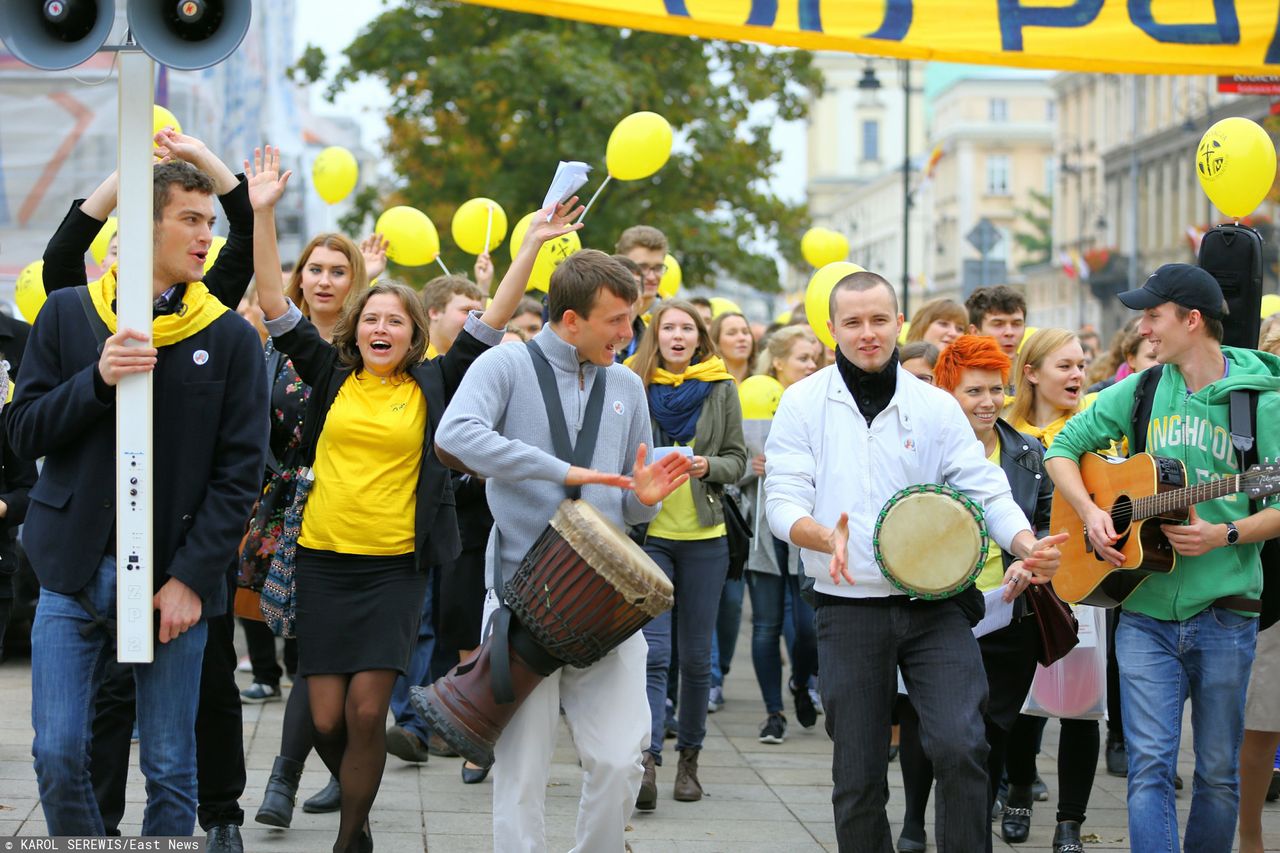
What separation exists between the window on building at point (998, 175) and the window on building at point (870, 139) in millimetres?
37368

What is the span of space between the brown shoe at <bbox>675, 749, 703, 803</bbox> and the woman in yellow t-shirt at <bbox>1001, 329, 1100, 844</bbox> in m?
1.36

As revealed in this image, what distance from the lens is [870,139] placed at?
497 feet

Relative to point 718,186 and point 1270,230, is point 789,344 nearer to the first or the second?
point 718,186

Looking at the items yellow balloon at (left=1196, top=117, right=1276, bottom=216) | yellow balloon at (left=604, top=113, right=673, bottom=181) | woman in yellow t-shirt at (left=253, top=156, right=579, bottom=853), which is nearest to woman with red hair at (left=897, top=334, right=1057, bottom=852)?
yellow balloon at (left=1196, top=117, right=1276, bottom=216)

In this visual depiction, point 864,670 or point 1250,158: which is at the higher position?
point 1250,158

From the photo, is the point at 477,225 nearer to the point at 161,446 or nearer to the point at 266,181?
the point at 266,181

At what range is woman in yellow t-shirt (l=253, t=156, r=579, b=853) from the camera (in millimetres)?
5695

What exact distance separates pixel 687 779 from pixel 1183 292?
125 inches

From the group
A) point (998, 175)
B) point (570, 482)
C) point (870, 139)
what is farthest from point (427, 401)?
point (870, 139)

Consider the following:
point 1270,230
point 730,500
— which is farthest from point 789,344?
point 1270,230

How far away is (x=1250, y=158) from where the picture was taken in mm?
7484

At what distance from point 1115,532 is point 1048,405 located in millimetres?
1780

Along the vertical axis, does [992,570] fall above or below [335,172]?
below

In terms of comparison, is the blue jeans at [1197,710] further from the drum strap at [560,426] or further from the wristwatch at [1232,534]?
the drum strap at [560,426]
